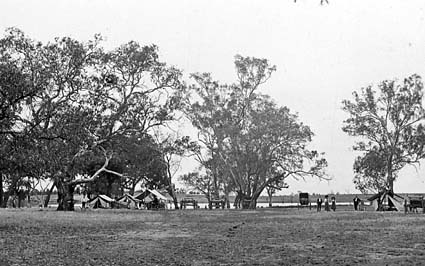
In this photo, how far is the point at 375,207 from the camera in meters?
57.9

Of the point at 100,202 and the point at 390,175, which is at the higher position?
the point at 390,175

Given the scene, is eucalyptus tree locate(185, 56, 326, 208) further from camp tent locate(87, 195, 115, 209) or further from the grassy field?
the grassy field

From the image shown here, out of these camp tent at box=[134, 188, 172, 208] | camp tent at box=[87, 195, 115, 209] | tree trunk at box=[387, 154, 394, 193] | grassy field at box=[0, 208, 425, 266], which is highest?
tree trunk at box=[387, 154, 394, 193]

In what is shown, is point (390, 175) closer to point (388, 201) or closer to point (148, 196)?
point (388, 201)

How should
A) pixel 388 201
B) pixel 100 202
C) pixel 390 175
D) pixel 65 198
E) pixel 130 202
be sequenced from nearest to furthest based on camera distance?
pixel 65 198
pixel 388 201
pixel 390 175
pixel 100 202
pixel 130 202

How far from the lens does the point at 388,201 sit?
56.8m

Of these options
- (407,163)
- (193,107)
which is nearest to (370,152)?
(407,163)

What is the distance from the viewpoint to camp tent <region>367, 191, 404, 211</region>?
5528 centimetres

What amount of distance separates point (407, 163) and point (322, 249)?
4921 cm

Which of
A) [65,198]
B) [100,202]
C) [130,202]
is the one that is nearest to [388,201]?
[130,202]

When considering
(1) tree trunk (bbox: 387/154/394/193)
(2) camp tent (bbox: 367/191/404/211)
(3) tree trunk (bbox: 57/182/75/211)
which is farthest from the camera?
(1) tree trunk (bbox: 387/154/394/193)

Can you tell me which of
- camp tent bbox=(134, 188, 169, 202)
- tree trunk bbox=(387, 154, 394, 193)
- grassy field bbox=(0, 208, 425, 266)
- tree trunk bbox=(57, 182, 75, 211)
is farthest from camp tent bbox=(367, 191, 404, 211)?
grassy field bbox=(0, 208, 425, 266)

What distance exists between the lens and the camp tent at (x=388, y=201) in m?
55.3

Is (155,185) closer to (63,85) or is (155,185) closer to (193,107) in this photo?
(193,107)
